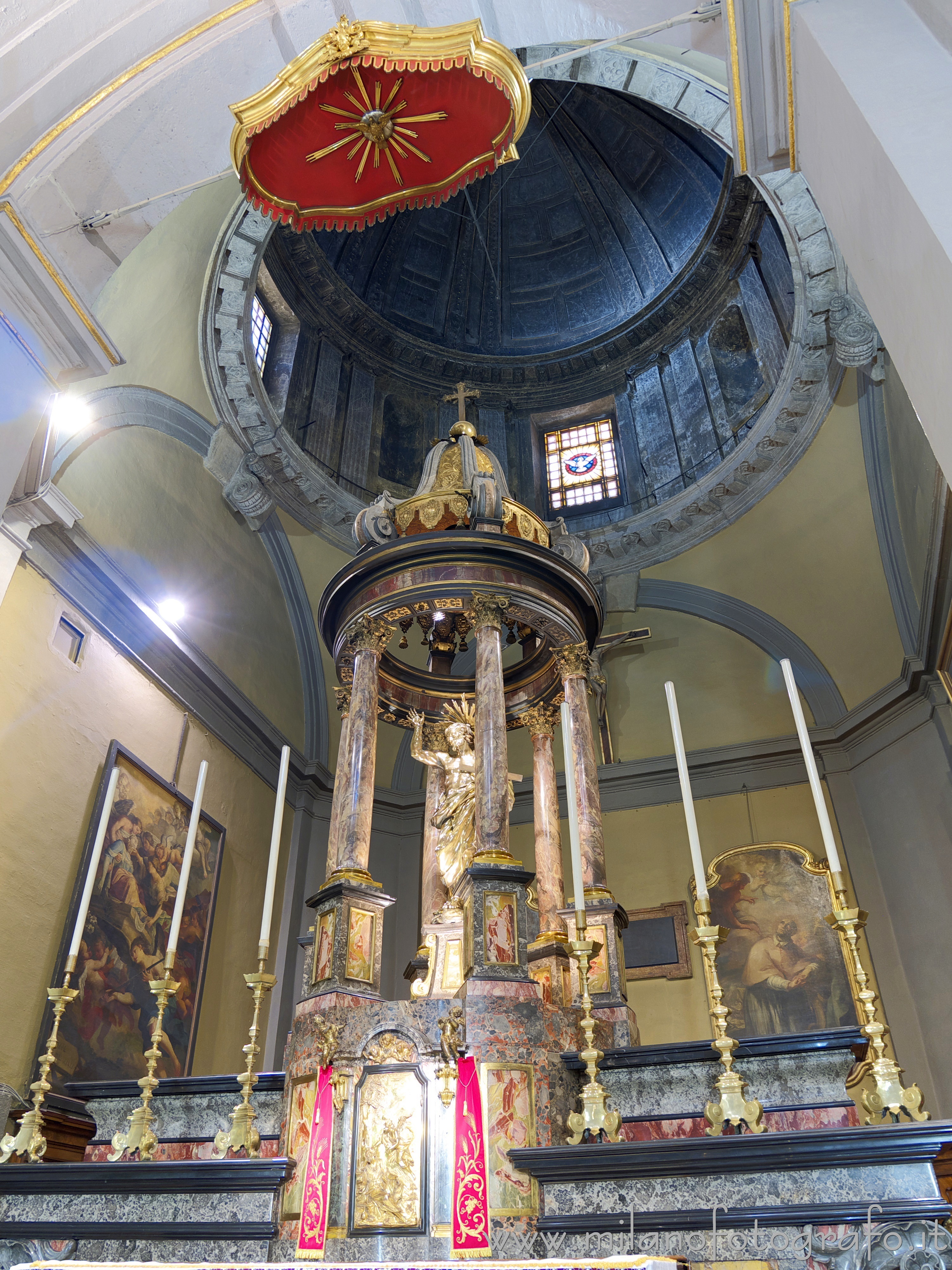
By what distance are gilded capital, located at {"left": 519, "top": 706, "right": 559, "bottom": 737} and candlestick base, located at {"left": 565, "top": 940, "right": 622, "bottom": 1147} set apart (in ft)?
11.5

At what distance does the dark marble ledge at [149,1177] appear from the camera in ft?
13.6

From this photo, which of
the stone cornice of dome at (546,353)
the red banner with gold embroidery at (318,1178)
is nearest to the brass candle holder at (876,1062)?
the red banner with gold embroidery at (318,1178)

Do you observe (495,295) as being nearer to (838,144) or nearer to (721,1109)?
(838,144)

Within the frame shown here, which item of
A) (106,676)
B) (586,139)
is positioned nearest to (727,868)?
(106,676)

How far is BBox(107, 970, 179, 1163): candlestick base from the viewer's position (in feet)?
15.0

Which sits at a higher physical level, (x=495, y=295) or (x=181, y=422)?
(x=495, y=295)

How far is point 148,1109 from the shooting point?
184 inches

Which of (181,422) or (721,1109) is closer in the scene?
(721,1109)

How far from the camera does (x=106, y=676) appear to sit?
8.65 meters

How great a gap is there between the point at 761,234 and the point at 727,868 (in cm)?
819

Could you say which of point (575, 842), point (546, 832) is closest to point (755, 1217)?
point (575, 842)

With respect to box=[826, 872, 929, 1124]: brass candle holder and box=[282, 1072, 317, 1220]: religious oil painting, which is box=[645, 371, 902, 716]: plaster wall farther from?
box=[282, 1072, 317, 1220]: religious oil painting

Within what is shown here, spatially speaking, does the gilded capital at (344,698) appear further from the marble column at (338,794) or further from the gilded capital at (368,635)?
the gilded capital at (368,635)

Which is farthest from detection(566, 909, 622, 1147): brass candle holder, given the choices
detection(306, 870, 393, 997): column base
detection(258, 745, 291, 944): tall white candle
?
detection(258, 745, 291, 944): tall white candle
